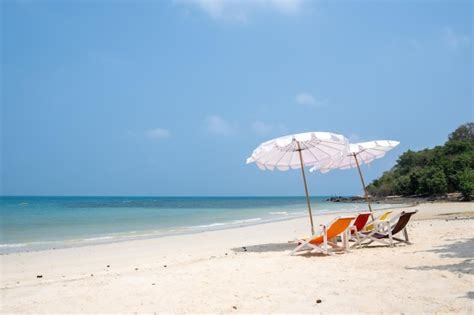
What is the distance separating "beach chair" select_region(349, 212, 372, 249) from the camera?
8.66 m

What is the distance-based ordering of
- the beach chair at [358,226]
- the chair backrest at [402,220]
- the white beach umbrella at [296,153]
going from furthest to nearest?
the white beach umbrella at [296,153] < the beach chair at [358,226] < the chair backrest at [402,220]

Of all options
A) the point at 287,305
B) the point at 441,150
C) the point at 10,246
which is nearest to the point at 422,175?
the point at 441,150

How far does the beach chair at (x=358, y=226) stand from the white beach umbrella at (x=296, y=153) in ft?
3.03

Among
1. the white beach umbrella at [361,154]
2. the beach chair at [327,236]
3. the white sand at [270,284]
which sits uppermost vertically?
the white beach umbrella at [361,154]

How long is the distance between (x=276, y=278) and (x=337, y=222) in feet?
9.19

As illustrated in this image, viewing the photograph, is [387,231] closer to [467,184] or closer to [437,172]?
[467,184]

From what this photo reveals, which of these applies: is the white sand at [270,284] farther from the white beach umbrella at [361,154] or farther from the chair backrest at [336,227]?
the white beach umbrella at [361,154]

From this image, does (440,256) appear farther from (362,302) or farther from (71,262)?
(71,262)

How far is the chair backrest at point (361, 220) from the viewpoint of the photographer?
28.7ft

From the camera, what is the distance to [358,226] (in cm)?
892

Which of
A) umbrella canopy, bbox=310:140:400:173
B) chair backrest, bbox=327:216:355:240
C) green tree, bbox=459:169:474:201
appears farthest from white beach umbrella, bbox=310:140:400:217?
green tree, bbox=459:169:474:201

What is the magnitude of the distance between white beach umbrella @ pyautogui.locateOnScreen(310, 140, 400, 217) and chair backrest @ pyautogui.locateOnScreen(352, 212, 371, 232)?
2318mm

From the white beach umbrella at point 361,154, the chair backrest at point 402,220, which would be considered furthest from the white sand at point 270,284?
the white beach umbrella at point 361,154

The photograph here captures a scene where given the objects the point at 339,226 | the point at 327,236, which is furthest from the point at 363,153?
the point at 327,236
